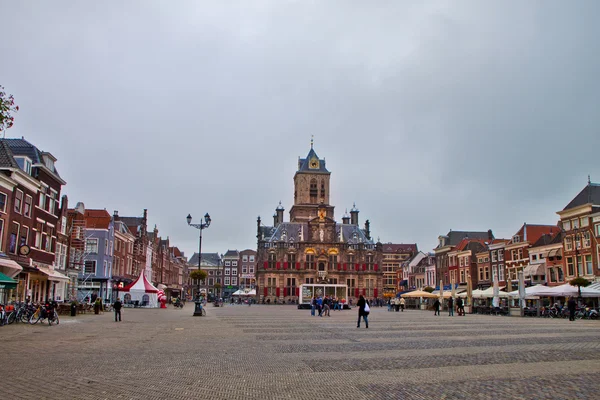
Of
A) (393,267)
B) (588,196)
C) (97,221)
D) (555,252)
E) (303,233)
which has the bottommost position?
(555,252)

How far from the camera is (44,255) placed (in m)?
38.7

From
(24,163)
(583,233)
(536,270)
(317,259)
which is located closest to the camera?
(24,163)

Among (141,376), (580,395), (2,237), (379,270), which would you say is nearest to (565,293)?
(580,395)

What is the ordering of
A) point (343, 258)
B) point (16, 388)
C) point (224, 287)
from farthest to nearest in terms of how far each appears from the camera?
1. point (224, 287)
2. point (343, 258)
3. point (16, 388)

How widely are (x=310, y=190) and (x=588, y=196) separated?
A: 77.9 meters

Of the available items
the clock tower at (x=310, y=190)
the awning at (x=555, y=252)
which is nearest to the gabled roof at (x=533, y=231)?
the awning at (x=555, y=252)

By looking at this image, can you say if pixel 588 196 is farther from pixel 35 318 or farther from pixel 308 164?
pixel 308 164

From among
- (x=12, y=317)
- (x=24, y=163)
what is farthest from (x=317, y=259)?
(x=12, y=317)

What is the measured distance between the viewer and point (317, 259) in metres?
109

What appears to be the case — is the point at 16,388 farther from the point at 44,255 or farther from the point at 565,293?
the point at 565,293

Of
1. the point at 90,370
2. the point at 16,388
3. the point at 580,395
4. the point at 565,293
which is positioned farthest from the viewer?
the point at 565,293

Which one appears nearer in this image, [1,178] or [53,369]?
[53,369]

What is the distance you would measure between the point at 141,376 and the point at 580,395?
7.93 m

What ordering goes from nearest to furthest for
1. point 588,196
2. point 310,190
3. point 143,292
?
point 143,292 → point 588,196 → point 310,190
